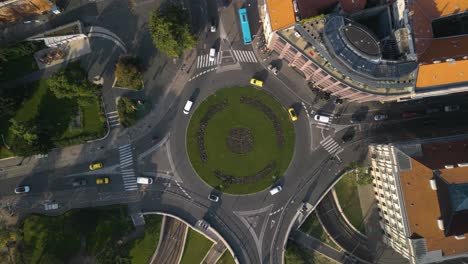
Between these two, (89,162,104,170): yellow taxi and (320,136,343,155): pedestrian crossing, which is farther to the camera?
(320,136,343,155): pedestrian crossing

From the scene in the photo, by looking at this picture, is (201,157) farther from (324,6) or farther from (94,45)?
(324,6)

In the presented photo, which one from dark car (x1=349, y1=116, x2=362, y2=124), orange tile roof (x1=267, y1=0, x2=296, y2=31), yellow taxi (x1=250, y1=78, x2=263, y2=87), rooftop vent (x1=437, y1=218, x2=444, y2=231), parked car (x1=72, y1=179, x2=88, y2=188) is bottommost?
rooftop vent (x1=437, y1=218, x2=444, y2=231)

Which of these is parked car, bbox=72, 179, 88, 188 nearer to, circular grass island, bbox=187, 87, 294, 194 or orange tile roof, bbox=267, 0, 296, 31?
circular grass island, bbox=187, 87, 294, 194

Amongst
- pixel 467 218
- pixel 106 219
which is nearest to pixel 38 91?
pixel 106 219

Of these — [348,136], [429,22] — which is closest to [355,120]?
[348,136]

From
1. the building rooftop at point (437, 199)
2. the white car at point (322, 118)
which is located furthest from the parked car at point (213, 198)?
the building rooftop at point (437, 199)

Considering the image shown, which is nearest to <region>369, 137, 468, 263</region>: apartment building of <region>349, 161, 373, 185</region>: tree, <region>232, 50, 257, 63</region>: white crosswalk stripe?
<region>349, 161, 373, 185</region>: tree

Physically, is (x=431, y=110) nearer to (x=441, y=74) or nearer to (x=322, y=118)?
(x=441, y=74)
